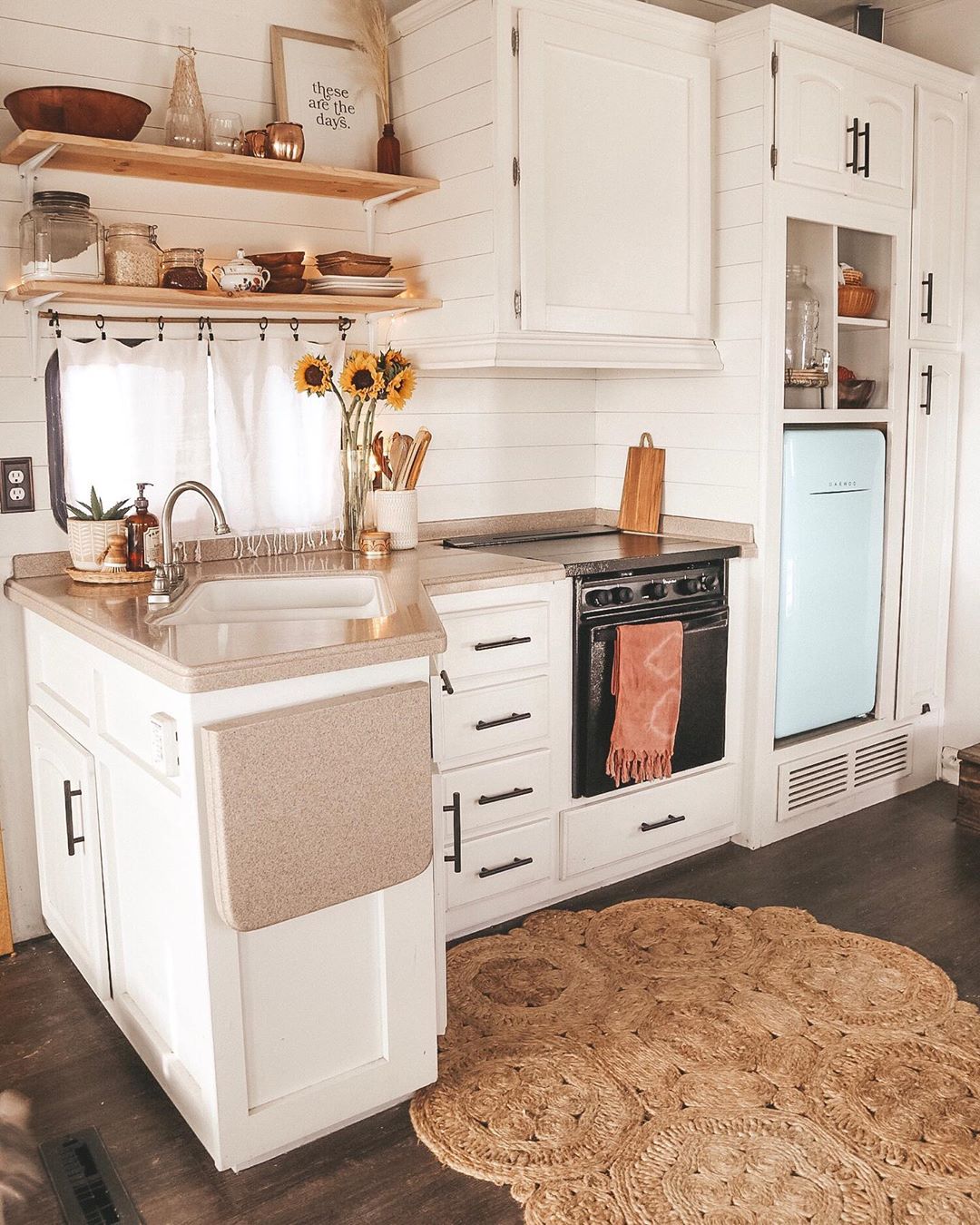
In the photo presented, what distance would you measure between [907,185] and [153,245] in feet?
7.93

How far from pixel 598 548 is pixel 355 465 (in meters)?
0.77

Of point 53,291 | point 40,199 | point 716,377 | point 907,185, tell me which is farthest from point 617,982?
point 907,185

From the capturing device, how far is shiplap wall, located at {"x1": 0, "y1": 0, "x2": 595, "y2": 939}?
9.18ft

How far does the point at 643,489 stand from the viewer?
3783mm

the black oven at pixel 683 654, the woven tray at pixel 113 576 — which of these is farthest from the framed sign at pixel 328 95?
the black oven at pixel 683 654

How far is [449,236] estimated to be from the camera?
3193mm

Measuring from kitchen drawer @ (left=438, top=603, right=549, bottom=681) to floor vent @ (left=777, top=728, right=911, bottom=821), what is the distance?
3.50 feet

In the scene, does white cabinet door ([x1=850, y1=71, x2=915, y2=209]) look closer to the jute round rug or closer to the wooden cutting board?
the wooden cutting board

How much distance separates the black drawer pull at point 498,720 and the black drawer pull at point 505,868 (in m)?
0.37

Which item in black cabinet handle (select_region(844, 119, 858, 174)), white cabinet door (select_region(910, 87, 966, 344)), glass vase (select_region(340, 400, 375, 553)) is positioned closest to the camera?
glass vase (select_region(340, 400, 375, 553))

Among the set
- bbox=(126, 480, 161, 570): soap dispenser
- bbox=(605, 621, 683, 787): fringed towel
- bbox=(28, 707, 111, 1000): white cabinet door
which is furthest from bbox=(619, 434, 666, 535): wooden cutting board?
bbox=(28, 707, 111, 1000): white cabinet door

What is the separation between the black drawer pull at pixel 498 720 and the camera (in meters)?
2.95

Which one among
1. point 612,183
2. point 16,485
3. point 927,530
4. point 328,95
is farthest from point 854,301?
point 16,485

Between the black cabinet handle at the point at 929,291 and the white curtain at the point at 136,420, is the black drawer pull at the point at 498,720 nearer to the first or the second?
the white curtain at the point at 136,420
